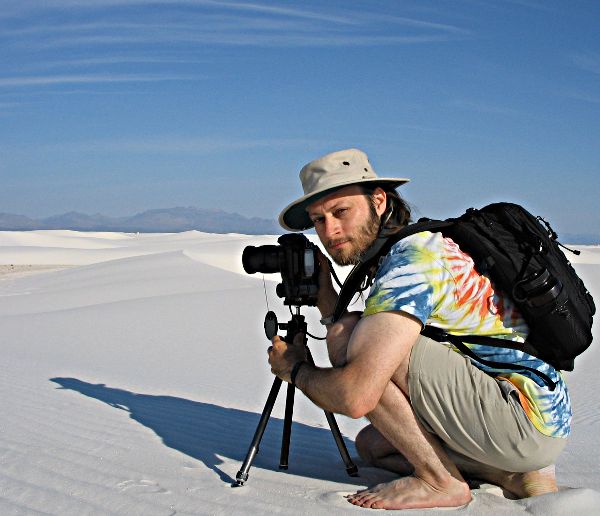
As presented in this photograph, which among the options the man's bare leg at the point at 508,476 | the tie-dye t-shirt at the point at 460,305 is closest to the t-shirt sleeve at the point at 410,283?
the tie-dye t-shirt at the point at 460,305

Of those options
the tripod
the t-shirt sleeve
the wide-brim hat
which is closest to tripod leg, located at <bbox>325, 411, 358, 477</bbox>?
the tripod

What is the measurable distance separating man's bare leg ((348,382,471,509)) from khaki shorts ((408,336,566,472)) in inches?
2.6

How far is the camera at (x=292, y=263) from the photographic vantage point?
3557mm

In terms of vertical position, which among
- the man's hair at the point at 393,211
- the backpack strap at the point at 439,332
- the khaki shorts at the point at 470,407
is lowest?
the khaki shorts at the point at 470,407

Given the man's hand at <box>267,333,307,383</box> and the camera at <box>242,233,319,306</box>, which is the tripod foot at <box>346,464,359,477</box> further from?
the camera at <box>242,233,319,306</box>

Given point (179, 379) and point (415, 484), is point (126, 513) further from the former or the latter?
point (179, 379)

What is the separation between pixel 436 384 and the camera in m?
3.10

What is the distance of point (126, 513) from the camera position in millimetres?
3123

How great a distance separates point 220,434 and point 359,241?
1736mm

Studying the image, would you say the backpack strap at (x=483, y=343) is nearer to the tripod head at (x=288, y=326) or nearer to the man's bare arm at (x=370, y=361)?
the man's bare arm at (x=370, y=361)

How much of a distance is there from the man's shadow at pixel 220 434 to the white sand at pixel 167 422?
1cm

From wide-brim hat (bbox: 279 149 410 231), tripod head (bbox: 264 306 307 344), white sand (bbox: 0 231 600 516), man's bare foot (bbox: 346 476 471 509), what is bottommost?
white sand (bbox: 0 231 600 516)

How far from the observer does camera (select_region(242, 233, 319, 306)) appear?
3557 mm

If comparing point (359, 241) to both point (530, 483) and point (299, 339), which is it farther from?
point (530, 483)
